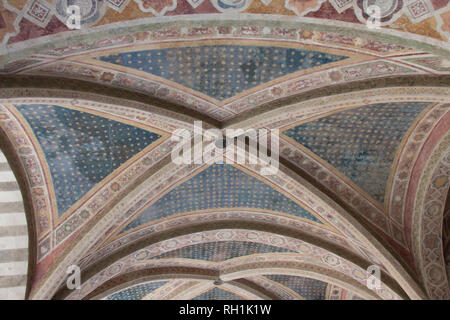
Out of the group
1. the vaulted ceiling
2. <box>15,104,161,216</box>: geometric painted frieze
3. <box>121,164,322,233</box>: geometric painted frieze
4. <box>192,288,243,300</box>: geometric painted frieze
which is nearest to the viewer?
the vaulted ceiling

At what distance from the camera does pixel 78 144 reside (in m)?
9.04

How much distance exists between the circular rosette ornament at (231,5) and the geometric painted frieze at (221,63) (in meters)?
1.56

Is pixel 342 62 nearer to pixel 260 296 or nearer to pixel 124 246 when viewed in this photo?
pixel 124 246

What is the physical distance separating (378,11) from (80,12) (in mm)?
3792

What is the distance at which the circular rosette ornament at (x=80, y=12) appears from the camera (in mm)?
5645

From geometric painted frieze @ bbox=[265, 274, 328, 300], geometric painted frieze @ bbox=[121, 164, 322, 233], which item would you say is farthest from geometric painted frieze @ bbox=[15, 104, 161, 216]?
geometric painted frieze @ bbox=[265, 274, 328, 300]

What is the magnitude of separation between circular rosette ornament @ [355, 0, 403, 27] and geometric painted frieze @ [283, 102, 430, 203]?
2931mm

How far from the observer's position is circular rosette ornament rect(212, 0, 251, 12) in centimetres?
575

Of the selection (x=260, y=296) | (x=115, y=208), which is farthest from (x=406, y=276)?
(x=115, y=208)

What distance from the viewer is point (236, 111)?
28.1 feet

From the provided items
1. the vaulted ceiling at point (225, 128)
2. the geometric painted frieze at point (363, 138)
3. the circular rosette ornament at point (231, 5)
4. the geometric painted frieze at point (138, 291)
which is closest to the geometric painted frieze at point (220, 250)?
the vaulted ceiling at point (225, 128)

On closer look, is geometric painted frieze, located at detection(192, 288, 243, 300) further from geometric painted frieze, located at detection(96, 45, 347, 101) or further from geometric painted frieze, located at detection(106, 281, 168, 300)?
geometric painted frieze, located at detection(96, 45, 347, 101)

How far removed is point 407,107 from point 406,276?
11.7 feet

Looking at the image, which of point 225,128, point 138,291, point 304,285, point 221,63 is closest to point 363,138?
point 225,128
